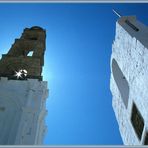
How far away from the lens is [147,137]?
12781mm

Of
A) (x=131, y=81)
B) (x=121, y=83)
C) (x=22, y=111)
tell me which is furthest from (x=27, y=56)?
(x=22, y=111)

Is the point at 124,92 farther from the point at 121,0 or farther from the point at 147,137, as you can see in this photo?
the point at 121,0

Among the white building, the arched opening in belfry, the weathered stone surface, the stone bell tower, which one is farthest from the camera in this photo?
the arched opening in belfry

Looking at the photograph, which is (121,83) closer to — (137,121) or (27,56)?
(137,121)

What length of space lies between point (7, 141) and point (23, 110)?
1328 mm

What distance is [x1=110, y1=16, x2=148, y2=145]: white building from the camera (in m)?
13.3

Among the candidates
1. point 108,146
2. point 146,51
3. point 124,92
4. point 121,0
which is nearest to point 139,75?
point 146,51

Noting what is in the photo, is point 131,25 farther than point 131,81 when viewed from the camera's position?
Yes

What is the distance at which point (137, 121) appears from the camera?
14461 mm

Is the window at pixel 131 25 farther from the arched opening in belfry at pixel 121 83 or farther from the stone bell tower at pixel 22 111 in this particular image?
the stone bell tower at pixel 22 111

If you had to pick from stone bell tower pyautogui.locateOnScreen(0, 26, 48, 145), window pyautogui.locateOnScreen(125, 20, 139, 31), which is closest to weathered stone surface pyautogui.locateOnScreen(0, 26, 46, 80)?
stone bell tower pyautogui.locateOnScreen(0, 26, 48, 145)

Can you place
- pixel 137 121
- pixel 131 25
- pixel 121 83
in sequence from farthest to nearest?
pixel 121 83
pixel 131 25
pixel 137 121

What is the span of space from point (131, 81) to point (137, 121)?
2.18 m

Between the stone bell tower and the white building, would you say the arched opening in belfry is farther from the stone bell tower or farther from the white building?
the stone bell tower
